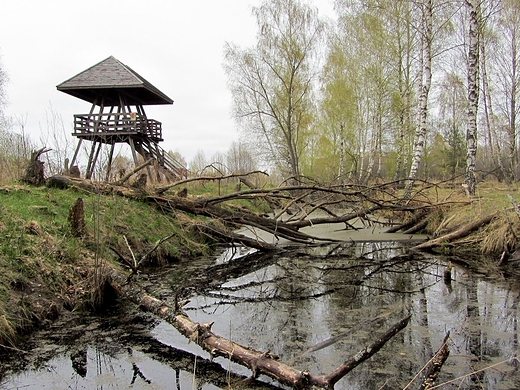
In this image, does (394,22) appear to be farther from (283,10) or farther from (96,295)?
(96,295)

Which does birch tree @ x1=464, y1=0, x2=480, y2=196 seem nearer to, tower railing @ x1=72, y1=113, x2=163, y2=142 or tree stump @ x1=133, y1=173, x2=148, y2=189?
tree stump @ x1=133, y1=173, x2=148, y2=189

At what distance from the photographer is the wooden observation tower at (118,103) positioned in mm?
15391

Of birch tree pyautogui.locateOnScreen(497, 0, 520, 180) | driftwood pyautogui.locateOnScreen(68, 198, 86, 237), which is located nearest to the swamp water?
driftwood pyautogui.locateOnScreen(68, 198, 86, 237)

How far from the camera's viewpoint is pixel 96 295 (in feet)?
14.4

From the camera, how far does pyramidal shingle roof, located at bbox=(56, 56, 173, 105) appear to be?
15.6 metres

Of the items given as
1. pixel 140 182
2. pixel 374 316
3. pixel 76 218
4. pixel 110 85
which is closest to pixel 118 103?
pixel 110 85

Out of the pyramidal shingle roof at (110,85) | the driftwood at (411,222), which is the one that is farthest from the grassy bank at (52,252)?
the pyramidal shingle roof at (110,85)

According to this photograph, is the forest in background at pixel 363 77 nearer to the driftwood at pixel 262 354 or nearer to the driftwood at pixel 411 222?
the driftwood at pixel 411 222

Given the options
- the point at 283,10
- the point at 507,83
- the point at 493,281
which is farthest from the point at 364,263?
the point at 507,83

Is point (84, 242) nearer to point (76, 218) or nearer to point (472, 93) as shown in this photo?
point (76, 218)

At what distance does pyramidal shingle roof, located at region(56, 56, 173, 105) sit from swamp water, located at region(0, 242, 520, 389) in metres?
11.8

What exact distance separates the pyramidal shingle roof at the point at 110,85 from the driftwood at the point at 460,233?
12.1 meters

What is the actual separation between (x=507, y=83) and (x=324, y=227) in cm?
1618

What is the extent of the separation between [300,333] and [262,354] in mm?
1098
